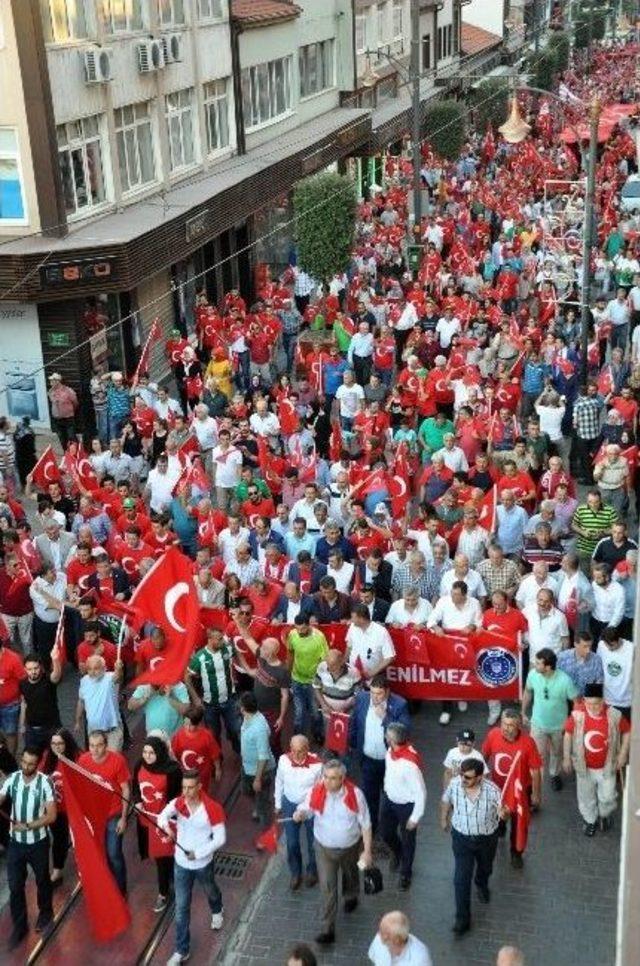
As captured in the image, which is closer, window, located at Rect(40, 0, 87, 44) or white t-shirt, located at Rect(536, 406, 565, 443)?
white t-shirt, located at Rect(536, 406, 565, 443)

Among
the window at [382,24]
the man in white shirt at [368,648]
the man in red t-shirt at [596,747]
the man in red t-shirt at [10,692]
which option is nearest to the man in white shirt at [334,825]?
the man in red t-shirt at [596,747]

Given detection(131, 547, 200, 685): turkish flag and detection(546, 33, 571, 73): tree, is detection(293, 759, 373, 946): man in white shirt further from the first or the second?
detection(546, 33, 571, 73): tree

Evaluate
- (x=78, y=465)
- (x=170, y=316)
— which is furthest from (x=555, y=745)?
(x=170, y=316)

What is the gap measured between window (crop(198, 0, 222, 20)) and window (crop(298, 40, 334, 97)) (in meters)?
6.74

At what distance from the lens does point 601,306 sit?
A: 21.1m

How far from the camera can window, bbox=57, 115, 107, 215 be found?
69.0 feet

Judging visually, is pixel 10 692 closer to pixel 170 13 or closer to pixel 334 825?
pixel 334 825

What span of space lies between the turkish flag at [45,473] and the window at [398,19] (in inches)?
1361

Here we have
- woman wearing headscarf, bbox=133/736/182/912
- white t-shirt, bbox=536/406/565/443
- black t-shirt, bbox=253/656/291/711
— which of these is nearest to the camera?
woman wearing headscarf, bbox=133/736/182/912

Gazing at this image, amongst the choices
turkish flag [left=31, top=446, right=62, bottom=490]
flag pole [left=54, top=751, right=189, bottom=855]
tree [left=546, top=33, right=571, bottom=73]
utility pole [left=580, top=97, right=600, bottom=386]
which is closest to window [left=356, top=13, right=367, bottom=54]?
utility pole [left=580, top=97, right=600, bottom=386]

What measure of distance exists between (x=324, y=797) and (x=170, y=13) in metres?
20.3

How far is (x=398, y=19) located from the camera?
45625mm

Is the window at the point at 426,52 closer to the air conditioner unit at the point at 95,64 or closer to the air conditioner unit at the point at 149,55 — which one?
the air conditioner unit at the point at 149,55

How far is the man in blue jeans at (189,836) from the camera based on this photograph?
27.6 feet
